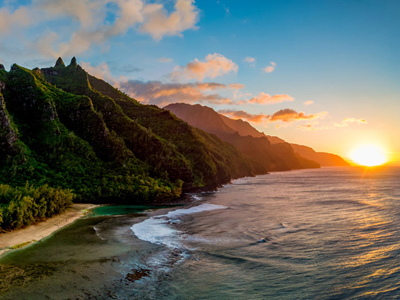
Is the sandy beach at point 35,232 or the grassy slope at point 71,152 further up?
the grassy slope at point 71,152

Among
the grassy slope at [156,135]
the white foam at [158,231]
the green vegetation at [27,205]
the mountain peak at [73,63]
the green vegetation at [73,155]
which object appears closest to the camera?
the green vegetation at [27,205]

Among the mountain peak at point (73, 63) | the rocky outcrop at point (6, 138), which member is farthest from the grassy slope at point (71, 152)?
the mountain peak at point (73, 63)

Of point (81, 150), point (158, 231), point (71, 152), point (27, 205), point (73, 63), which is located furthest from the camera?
point (73, 63)

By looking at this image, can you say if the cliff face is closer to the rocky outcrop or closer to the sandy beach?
Answer: the rocky outcrop

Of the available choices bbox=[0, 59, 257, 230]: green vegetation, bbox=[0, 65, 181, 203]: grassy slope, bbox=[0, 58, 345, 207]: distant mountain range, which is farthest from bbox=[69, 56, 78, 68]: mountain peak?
bbox=[0, 65, 181, 203]: grassy slope

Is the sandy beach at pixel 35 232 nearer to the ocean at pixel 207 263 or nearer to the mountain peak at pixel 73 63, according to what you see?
the ocean at pixel 207 263

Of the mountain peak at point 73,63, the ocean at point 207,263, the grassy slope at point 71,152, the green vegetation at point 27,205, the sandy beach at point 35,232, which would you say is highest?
the mountain peak at point 73,63

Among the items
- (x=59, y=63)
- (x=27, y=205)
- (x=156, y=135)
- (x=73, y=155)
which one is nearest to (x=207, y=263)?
(x=27, y=205)

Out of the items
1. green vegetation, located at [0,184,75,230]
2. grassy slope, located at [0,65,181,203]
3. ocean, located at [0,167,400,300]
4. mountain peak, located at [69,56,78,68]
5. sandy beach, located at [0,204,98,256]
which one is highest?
mountain peak, located at [69,56,78,68]

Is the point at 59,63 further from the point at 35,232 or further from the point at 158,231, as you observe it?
the point at 158,231
